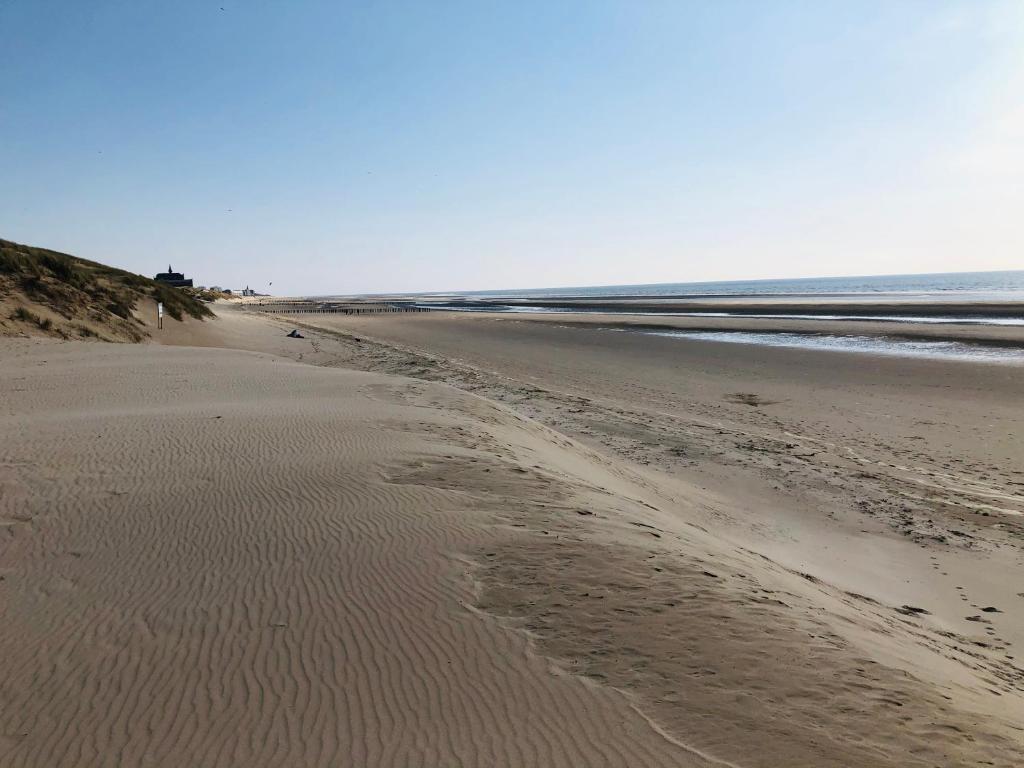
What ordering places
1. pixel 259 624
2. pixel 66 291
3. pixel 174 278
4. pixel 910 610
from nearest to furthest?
pixel 259 624 < pixel 910 610 < pixel 66 291 < pixel 174 278

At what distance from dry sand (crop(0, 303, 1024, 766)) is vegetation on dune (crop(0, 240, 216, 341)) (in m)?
11.8

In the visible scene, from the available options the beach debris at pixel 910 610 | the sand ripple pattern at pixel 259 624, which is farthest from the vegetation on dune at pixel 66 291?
the beach debris at pixel 910 610

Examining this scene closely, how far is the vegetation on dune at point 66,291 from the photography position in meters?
→ 21.4

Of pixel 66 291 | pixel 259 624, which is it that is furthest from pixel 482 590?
pixel 66 291

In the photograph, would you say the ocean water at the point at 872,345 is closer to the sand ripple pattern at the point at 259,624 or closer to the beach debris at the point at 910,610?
the beach debris at the point at 910,610

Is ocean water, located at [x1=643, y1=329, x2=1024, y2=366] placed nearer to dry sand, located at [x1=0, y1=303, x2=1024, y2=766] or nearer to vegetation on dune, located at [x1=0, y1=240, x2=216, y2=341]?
dry sand, located at [x1=0, y1=303, x2=1024, y2=766]

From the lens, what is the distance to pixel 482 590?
4.47m

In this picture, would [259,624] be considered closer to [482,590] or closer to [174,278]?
[482,590]

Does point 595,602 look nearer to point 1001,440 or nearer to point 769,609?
point 769,609

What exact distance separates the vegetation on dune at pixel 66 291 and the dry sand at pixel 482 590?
1185 centimetres

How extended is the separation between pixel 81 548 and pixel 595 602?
14.0 ft

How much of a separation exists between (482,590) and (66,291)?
81.0 ft

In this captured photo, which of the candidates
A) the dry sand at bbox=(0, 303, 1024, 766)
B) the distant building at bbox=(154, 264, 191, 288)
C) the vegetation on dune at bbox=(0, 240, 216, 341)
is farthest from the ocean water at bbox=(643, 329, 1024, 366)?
the distant building at bbox=(154, 264, 191, 288)

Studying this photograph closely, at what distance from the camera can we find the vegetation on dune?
70.1 feet
